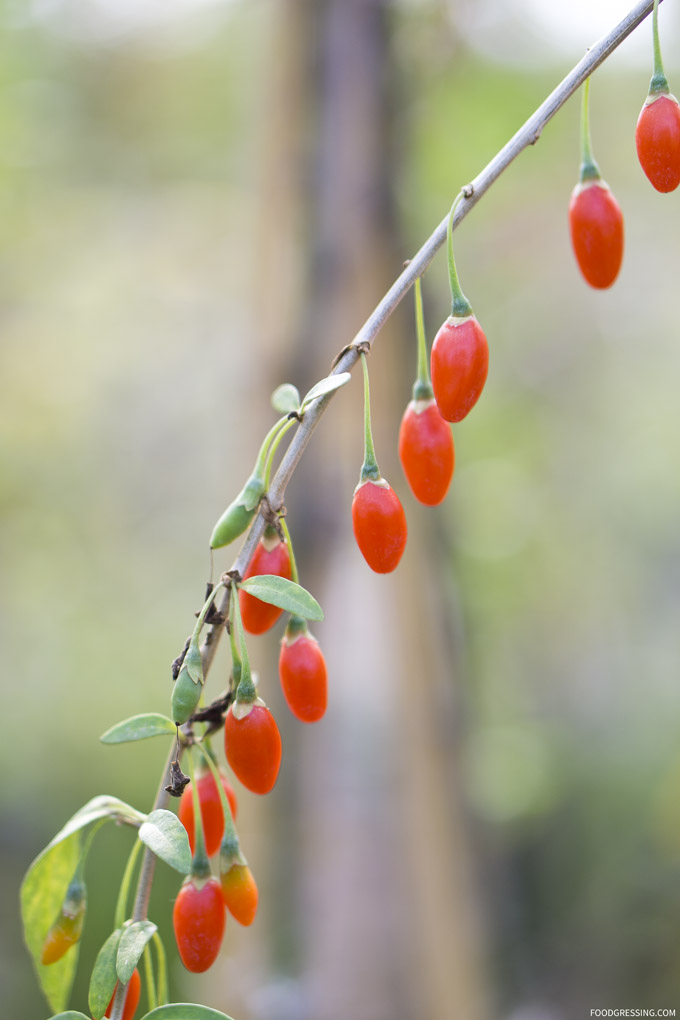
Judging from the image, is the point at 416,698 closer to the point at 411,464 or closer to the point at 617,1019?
the point at 617,1019

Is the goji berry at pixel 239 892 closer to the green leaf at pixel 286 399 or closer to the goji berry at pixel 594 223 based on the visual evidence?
the green leaf at pixel 286 399

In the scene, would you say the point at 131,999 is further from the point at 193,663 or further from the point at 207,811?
the point at 193,663

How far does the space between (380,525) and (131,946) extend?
25 centimetres

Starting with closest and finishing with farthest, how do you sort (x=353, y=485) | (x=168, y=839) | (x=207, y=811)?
(x=168, y=839)
(x=207, y=811)
(x=353, y=485)

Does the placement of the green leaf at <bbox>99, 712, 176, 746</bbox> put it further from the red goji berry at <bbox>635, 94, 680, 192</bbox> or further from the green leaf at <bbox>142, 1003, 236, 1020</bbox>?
the red goji berry at <bbox>635, 94, 680, 192</bbox>

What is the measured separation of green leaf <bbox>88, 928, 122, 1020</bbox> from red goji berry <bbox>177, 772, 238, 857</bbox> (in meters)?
0.08

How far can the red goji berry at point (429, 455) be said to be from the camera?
55 centimetres

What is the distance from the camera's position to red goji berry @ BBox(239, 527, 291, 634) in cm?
51

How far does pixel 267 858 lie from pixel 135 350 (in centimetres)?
288

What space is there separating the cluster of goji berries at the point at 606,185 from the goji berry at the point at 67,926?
48cm

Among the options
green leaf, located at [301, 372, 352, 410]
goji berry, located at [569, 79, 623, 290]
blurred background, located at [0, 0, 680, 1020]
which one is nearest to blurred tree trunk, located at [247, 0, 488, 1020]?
blurred background, located at [0, 0, 680, 1020]

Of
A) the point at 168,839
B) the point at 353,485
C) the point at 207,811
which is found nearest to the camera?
the point at 168,839

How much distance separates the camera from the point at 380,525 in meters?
0.51

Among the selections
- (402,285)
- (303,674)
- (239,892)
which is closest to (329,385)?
(402,285)
